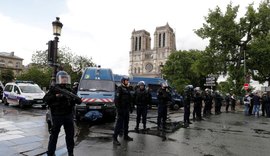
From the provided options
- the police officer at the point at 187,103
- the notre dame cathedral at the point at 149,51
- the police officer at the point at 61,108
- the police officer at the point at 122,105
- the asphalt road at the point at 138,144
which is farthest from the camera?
the notre dame cathedral at the point at 149,51

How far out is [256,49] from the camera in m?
31.8

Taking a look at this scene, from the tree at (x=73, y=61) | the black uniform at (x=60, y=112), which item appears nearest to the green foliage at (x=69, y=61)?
the tree at (x=73, y=61)

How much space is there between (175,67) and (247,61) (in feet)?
120

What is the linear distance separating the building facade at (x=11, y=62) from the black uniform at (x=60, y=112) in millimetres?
94997

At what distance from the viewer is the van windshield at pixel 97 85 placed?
13.9 meters

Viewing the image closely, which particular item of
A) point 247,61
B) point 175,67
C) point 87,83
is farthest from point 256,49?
point 175,67

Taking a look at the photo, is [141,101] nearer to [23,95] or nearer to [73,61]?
[23,95]

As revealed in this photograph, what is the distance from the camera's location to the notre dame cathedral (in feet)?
418

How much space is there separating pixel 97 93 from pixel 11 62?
302 ft

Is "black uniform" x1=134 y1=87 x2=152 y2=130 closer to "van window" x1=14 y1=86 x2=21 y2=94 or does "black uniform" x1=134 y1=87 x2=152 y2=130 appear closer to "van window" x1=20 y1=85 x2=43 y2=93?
"van window" x1=20 y1=85 x2=43 y2=93

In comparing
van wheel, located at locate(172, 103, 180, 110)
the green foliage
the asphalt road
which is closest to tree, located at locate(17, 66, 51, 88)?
the green foliage

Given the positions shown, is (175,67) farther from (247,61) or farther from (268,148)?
(268,148)

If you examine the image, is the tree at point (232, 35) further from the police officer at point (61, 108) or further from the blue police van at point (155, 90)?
the police officer at point (61, 108)

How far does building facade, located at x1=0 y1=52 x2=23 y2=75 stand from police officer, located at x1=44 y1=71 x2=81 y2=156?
9500 cm
